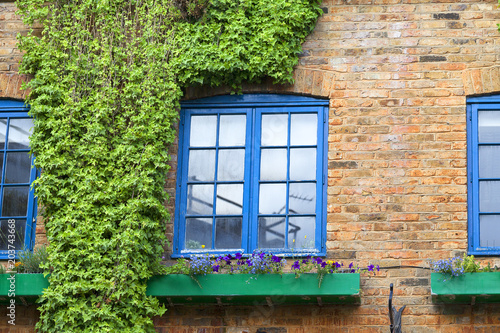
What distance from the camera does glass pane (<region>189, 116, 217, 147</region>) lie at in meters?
9.77

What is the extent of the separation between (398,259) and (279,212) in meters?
1.40

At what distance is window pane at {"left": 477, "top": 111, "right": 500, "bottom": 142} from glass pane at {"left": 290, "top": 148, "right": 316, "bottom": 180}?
1.86m

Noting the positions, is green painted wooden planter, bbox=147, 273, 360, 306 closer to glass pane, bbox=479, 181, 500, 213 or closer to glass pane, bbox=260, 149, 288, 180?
glass pane, bbox=260, 149, 288, 180

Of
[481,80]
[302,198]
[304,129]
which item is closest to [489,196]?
[481,80]

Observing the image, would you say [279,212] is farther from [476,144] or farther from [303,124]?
[476,144]

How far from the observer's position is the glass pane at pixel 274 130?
963 cm

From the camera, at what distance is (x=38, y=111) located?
9.52 m

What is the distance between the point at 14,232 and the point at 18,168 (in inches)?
30.6

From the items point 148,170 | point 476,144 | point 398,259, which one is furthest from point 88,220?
point 476,144

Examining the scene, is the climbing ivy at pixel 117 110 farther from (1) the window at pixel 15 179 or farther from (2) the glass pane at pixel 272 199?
(2) the glass pane at pixel 272 199

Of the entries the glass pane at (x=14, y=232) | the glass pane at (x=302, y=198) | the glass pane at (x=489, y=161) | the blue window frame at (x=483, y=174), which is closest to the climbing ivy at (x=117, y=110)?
the glass pane at (x=14, y=232)

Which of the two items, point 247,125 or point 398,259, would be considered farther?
point 247,125

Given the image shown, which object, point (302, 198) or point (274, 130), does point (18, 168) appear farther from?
point (302, 198)

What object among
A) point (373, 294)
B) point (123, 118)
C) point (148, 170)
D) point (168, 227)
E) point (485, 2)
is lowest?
point (373, 294)
